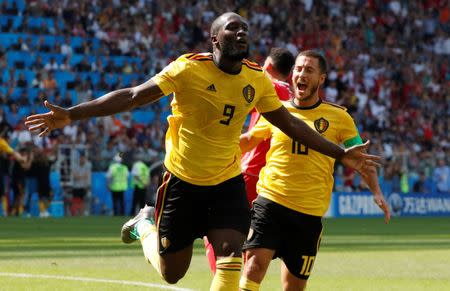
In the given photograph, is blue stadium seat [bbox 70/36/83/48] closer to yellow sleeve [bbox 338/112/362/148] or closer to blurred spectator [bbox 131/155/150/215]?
blurred spectator [bbox 131/155/150/215]

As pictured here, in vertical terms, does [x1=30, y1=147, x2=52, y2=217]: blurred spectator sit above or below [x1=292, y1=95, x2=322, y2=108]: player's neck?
below

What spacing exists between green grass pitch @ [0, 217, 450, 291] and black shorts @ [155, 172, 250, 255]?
112 inches

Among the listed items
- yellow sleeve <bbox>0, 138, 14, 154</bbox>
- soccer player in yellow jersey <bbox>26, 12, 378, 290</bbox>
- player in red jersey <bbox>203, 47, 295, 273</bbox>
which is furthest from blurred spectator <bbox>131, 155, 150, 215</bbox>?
soccer player in yellow jersey <bbox>26, 12, 378, 290</bbox>

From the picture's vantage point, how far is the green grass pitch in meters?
12.1

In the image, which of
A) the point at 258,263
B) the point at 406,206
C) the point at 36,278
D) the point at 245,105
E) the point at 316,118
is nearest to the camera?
the point at 245,105

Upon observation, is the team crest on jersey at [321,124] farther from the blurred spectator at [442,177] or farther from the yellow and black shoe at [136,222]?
the blurred spectator at [442,177]

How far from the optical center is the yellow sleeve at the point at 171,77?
25.8 ft

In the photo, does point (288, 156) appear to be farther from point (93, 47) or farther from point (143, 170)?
→ point (93, 47)

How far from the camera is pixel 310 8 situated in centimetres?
4306

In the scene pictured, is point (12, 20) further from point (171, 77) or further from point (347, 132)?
point (171, 77)

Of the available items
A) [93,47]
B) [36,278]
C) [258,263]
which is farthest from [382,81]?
[258,263]

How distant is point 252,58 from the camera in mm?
37844

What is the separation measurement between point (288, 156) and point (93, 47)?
87.2 ft

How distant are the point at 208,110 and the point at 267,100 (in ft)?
1.79
